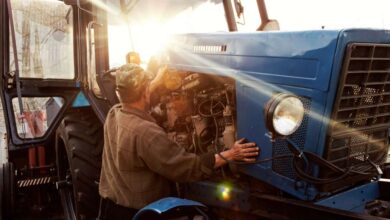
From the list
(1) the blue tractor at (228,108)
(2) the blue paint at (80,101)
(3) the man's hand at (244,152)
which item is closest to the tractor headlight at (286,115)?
(1) the blue tractor at (228,108)

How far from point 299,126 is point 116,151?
1135mm

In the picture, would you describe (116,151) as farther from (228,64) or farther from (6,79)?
(6,79)

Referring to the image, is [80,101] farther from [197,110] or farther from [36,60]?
[197,110]

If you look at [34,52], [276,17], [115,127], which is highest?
[276,17]

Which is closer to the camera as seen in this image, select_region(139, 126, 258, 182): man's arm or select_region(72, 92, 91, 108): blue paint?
select_region(139, 126, 258, 182): man's arm

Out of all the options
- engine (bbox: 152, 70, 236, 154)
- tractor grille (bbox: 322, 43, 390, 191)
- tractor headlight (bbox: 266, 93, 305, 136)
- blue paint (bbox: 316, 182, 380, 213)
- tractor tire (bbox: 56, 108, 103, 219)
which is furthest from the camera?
tractor tire (bbox: 56, 108, 103, 219)

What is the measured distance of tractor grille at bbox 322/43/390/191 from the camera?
2.13m

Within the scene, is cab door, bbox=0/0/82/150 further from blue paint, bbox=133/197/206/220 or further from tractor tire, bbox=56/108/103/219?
blue paint, bbox=133/197/206/220

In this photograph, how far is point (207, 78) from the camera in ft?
9.40

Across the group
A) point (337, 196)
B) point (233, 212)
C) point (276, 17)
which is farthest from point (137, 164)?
point (276, 17)

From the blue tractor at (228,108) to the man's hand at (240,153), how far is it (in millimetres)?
57

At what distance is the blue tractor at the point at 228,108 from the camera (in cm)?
214

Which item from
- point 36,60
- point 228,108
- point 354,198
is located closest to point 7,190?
point 36,60

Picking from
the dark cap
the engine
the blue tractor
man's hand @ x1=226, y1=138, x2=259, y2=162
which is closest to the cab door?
the blue tractor
